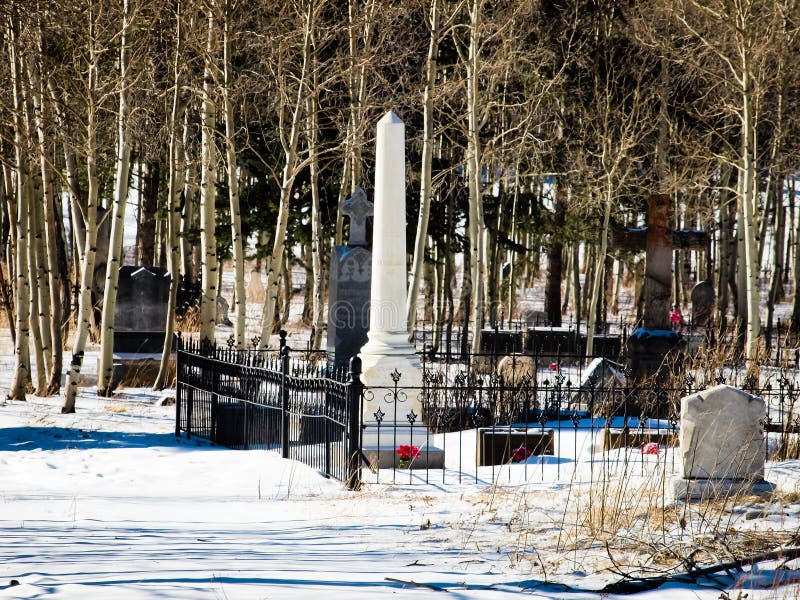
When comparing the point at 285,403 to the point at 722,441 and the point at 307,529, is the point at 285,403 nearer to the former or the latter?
the point at 307,529

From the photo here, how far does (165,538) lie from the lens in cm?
678

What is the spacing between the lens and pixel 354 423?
915 cm

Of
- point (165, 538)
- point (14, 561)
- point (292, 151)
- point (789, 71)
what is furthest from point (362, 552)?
point (789, 71)

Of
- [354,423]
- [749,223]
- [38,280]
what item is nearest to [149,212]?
[38,280]

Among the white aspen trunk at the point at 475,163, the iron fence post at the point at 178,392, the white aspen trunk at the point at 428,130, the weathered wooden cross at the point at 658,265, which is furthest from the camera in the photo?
the white aspen trunk at the point at 475,163

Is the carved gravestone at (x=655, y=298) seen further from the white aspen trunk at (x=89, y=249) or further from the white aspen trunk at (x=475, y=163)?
the white aspen trunk at (x=89, y=249)

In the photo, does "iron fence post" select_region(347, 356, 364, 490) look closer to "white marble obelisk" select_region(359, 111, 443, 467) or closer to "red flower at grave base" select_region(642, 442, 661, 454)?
"white marble obelisk" select_region(359, 111, 443, 467)

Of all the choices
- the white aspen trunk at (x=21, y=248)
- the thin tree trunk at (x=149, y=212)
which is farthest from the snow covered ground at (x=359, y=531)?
the thin tree trunk at (x=149, y=212)

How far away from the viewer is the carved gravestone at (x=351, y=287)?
51.0 feet

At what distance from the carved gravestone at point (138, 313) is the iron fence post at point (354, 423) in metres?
11.5

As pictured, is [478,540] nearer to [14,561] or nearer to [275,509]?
[275,509]

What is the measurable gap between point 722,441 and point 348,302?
843 centimetres

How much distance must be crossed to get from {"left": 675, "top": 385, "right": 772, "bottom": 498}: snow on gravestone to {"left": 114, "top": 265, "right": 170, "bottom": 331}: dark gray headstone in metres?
13.9

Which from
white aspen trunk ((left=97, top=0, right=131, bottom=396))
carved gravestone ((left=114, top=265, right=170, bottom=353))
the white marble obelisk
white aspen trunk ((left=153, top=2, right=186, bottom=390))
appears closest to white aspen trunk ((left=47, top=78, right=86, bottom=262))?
white aspen trunk ((left=97, top=0, right=131, bottom=396))
